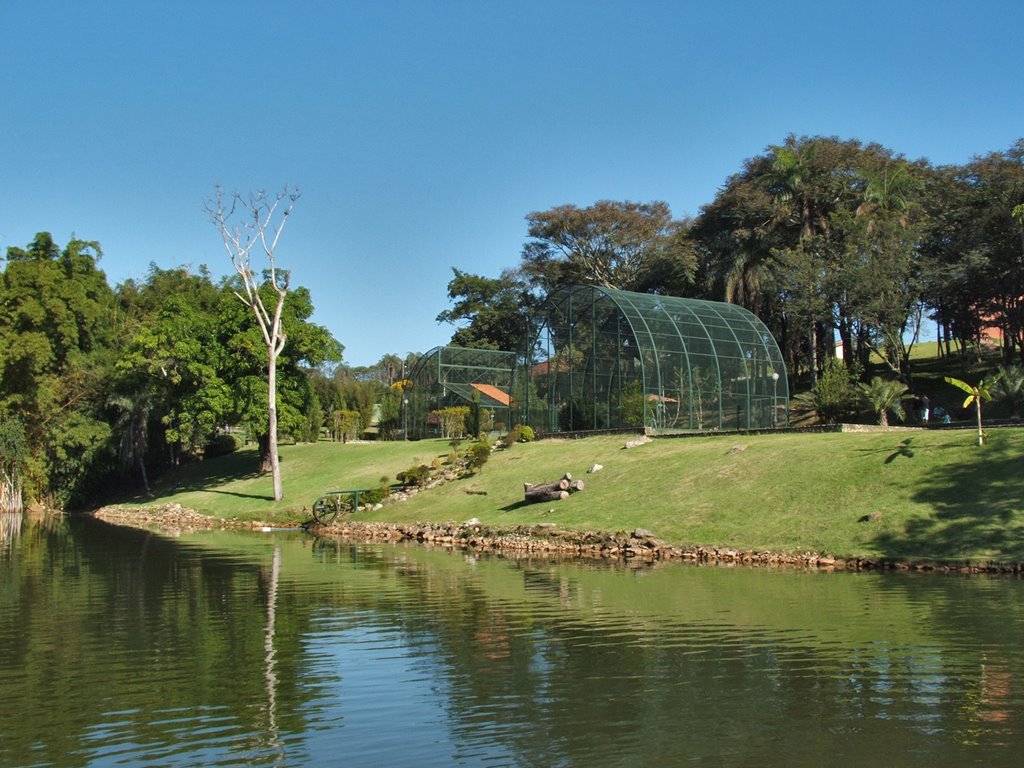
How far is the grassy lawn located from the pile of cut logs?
50 cm

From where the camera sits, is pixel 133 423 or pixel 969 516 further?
pixel 133 423

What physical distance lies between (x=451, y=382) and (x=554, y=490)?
3096 centimetres

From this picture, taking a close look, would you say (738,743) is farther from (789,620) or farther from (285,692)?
(789,620)

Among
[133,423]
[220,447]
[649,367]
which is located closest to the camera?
[649,367]

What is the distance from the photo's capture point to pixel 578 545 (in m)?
29.6

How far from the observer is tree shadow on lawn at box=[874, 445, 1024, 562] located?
23.1 metres

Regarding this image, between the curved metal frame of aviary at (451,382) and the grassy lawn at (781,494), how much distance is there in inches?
769

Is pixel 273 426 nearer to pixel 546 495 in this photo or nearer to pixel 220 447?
pixel 220 447

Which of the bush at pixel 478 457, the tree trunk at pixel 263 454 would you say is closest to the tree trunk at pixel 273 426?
the tree trunk at pixel 263 454

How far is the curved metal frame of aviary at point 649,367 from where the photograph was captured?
45.8 m

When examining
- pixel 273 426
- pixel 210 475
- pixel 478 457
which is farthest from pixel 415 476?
pixel 210 475

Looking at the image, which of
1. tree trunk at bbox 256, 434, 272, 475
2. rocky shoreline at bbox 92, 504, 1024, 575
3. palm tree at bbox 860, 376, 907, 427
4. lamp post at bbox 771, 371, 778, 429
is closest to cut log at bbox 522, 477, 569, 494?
rocky shoreline at bbox 92, 504, 1024, 575

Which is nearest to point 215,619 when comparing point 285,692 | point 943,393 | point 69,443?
point 285,692

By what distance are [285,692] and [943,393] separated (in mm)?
59602
